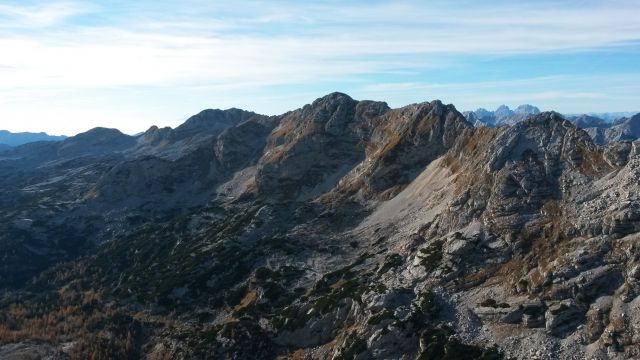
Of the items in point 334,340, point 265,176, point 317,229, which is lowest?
point 334,340

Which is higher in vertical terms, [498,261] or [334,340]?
[498,261]

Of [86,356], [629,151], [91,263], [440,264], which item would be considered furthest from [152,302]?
[629,151]

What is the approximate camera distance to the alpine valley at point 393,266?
226 ft

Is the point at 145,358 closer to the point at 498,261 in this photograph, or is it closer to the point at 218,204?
the point at 498,261

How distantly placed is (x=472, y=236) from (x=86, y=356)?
71.5 meters

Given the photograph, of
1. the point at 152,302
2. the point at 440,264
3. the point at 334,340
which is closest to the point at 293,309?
the point at 334,340

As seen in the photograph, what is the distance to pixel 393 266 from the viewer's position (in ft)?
315

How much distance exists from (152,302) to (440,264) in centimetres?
6891

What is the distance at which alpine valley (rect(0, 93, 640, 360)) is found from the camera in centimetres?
6900

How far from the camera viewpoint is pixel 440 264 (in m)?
86.4

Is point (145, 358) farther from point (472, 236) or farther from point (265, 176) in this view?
point (265, 176)

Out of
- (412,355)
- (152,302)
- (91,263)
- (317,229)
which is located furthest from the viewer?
(91,263)

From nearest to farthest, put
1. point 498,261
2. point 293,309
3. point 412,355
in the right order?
1. point 412,355
2. point 498,261
3. point 293,309

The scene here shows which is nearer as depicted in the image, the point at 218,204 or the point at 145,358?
the point at 145,358
